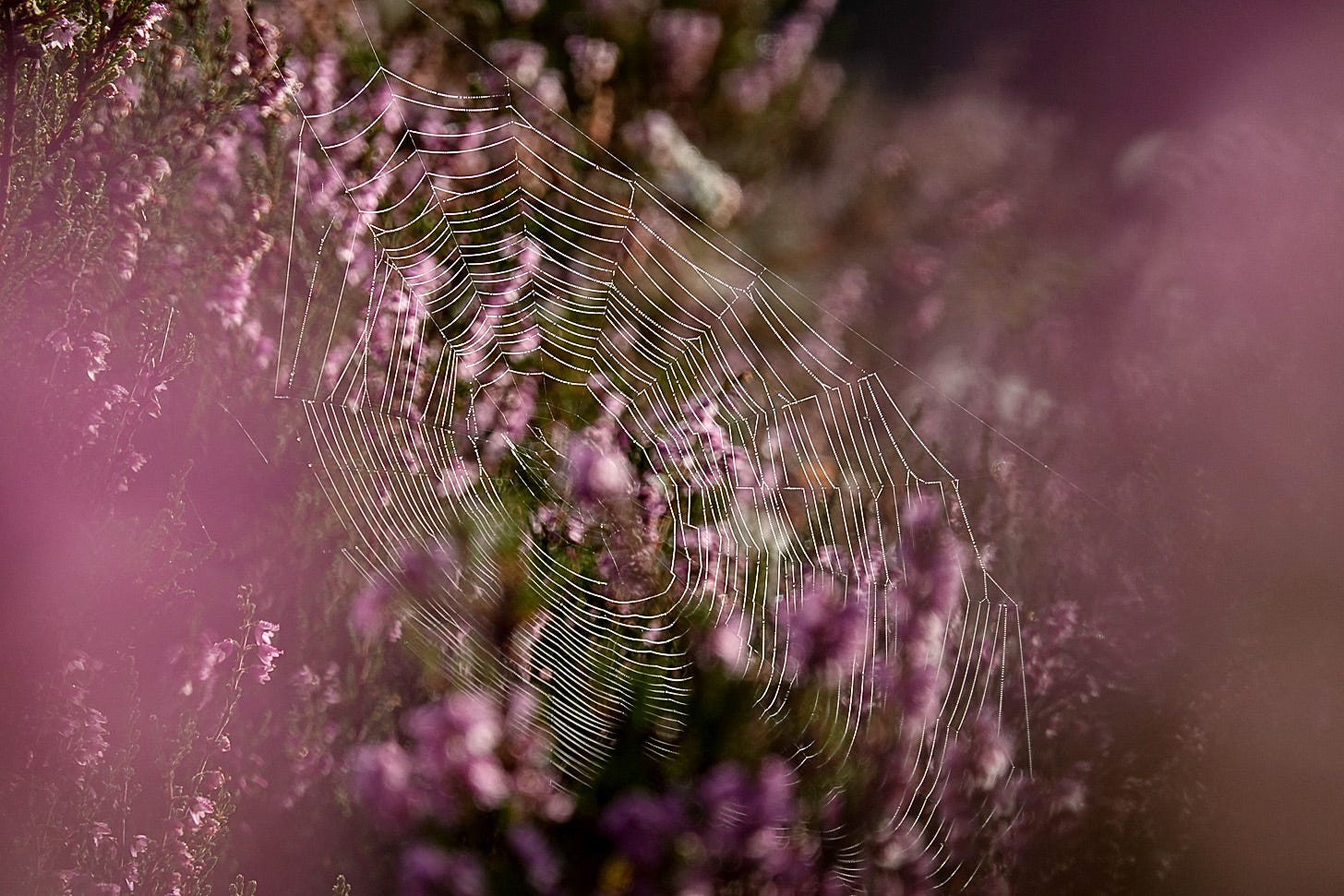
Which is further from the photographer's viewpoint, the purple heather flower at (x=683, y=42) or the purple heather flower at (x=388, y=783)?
the purple heather flower at (x=683, y=42)

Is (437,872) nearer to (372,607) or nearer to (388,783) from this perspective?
(388,783)

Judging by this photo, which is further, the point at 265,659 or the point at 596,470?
the point at 596,470

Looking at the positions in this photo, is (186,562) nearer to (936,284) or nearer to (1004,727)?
(1004,727)

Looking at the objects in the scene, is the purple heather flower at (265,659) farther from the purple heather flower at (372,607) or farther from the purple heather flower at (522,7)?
the purple heather flower at (522,7)

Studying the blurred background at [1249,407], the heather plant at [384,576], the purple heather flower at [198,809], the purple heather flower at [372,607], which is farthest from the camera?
the purple heather flower at [372,607]

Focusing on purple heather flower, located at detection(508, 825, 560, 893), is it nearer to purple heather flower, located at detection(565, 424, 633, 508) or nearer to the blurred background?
purple heather flower, located at detection(565, 424, 633, 508)

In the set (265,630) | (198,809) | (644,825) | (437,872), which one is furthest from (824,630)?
(198,809)

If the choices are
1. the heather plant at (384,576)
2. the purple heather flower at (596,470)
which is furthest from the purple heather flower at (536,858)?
the purple heather flower at (596,470)

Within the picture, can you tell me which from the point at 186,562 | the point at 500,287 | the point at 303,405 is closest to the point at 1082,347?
the point at 500,287
